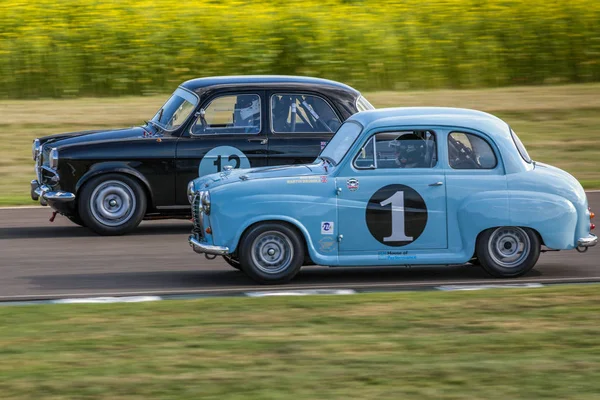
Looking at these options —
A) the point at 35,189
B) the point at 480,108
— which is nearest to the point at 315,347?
the point at 35,189

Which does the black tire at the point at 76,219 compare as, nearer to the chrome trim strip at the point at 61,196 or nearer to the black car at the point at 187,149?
the black car at the point at 187,149

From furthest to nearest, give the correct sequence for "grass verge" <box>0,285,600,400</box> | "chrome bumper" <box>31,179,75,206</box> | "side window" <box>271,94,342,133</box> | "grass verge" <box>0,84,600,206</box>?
"grass verge" <box>0,84,600,206</box> → "side window" <box>271,94,342,133</box> → "chrome bumper" <box>31,179,75,206</box> → "grass verge" <box>0,285,600,400</box>

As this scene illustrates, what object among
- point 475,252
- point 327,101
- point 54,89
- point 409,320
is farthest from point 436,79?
point 409,320

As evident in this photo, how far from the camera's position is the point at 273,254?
10086 mm

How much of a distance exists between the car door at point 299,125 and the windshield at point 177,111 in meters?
0.91

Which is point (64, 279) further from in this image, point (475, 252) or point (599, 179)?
point (599, 179)

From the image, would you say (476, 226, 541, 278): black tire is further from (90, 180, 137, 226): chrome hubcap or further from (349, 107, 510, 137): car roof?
(90, 180, 137, 226): chrome hubcap

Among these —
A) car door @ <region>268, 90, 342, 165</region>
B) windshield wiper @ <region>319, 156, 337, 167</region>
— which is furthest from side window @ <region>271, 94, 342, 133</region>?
windshield wiper @ <region>319, 156, 337, 167</region>

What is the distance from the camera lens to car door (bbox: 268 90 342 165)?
1307 cm

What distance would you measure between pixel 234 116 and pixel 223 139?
296mm

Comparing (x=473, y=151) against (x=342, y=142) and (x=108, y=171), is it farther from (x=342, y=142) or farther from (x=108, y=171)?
(x=108, y=171)

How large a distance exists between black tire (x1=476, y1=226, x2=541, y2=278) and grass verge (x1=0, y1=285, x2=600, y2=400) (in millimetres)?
757

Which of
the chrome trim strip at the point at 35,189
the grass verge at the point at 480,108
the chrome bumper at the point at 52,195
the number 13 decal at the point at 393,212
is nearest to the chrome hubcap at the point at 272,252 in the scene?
the number 13 decal at the point at 393,212

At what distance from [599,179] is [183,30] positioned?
11159mm
